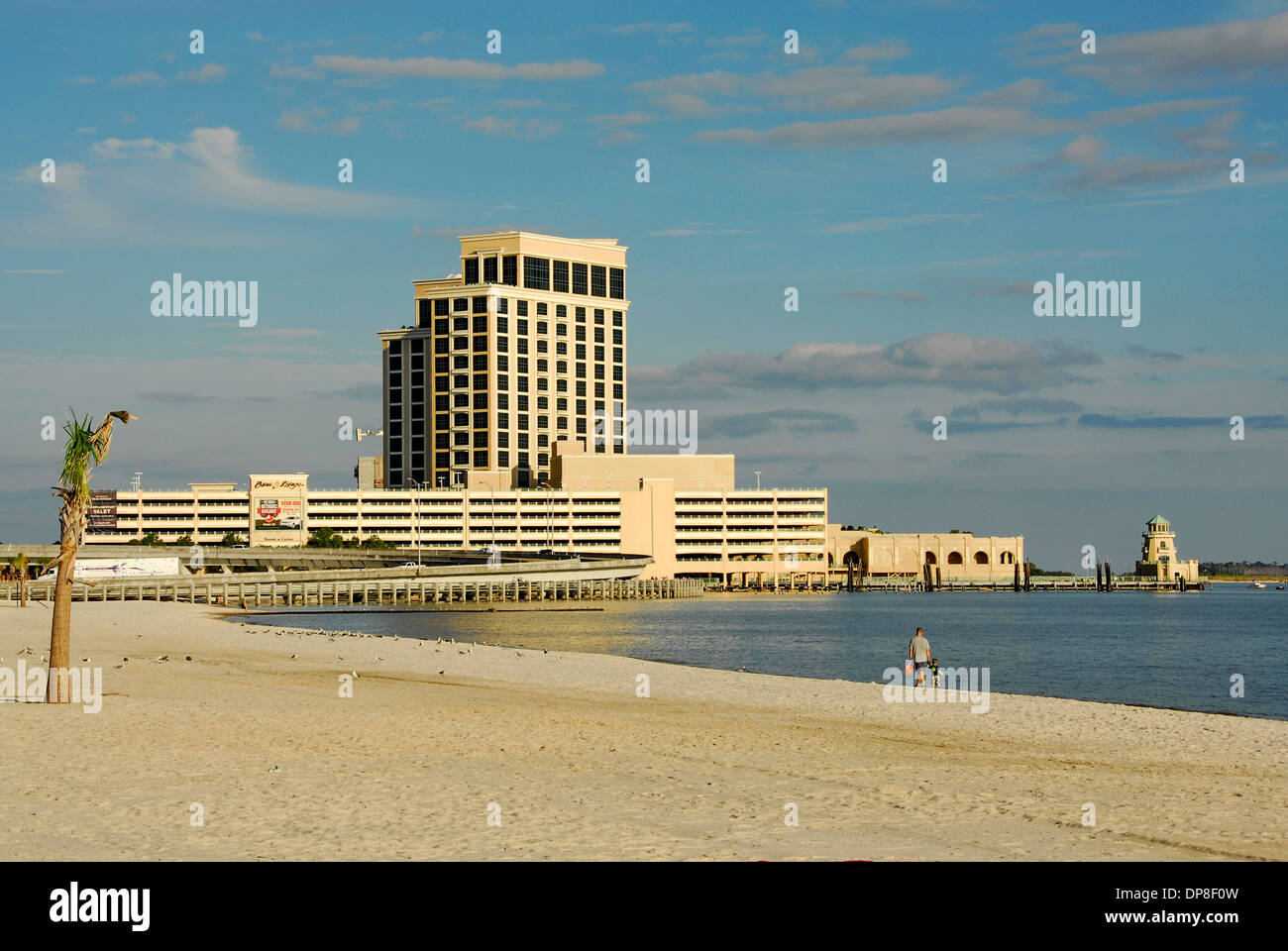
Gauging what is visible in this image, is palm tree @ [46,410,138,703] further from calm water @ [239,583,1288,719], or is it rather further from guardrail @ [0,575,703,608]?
guardrail @ [0,575,703,608]

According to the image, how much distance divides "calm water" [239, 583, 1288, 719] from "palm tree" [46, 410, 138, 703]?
33.0 m

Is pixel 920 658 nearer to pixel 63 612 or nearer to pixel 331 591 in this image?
pixel 63 612

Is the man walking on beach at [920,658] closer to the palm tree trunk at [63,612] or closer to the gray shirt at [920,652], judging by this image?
the gray shirt at [920,652]

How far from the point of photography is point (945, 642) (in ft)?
308

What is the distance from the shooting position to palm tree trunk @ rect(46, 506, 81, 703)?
3166 cm

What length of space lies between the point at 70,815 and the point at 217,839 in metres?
2.77

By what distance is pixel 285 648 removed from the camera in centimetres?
6197

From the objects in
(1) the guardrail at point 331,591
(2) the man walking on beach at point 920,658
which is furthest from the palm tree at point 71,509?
(1) the guardrail at point 331,591

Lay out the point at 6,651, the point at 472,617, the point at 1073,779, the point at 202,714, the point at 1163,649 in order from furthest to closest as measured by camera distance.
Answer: the point at 472,617
the point at 1163,649
the point at 6,651
the point at 202,714
the point at 1073,779

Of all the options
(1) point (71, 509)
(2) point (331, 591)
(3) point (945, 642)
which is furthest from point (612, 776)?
(2) point (331, 591)

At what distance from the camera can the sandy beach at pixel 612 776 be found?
16.2 m
